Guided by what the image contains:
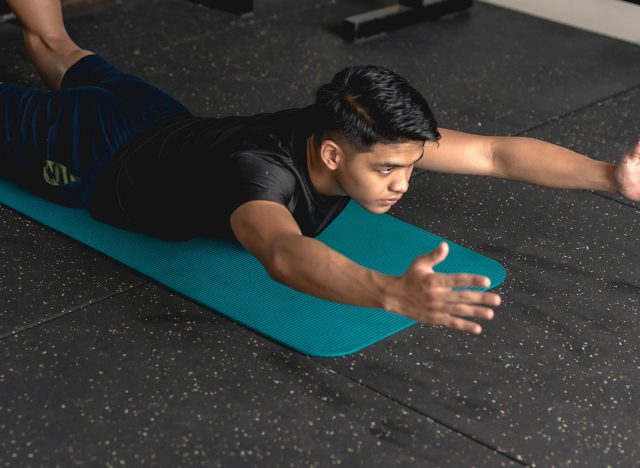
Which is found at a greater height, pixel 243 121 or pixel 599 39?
pixel 243 121

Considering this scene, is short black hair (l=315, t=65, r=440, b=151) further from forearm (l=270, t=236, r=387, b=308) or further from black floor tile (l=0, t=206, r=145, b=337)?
black floor tile (l=0, t=206, r=145, b=337)

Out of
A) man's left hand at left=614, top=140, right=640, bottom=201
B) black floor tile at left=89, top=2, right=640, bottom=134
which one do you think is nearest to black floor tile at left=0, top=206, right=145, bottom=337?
black floor tile at left=89, top=2, right=640, bottom=134

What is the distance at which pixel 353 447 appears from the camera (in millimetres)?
2172

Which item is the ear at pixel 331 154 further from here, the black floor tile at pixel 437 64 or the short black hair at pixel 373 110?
the black floor tile at pixel 437 64

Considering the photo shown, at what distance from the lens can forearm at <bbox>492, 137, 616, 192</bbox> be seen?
2.62m

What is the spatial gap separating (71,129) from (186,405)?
100 centimetres

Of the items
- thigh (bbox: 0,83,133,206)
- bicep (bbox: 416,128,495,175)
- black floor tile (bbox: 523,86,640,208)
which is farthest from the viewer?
black floor tile (bbox: 523,86,640,208)

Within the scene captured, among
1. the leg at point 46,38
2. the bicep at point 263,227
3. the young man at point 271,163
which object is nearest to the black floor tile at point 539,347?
the young man at point 271,163

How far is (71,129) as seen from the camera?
2932mm

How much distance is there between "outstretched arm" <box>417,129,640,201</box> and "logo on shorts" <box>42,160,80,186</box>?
3.17ft

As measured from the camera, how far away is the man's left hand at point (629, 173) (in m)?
2.54

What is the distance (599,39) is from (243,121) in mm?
2617

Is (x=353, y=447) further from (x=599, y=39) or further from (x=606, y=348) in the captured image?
(x=599, y=39)

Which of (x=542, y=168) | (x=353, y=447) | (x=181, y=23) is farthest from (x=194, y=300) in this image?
(x=181, y=23)
